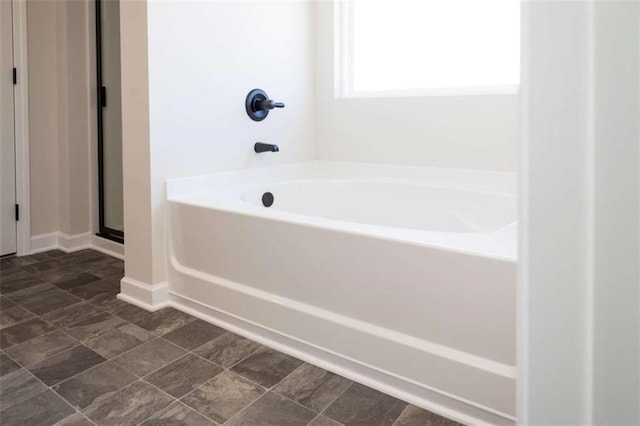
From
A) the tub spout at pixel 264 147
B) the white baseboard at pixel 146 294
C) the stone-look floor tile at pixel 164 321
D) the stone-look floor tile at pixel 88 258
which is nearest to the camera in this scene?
the stone-look floor tile at pixel 164 321

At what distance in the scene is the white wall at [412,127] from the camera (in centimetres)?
222

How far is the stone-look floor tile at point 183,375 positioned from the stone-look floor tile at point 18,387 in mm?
339

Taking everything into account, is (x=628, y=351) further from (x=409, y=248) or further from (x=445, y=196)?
(x=445, y=196)

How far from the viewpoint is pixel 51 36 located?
3002 millimetres

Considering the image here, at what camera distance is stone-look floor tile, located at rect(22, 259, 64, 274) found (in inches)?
106

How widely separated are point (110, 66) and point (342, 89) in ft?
5.13

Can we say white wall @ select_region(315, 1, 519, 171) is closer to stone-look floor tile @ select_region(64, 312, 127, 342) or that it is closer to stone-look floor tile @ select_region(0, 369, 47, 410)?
stone-look floor tile @ select_region(64, 312, 127, 342)

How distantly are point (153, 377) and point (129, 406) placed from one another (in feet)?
0.56

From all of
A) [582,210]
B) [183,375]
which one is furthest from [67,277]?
[582,210]

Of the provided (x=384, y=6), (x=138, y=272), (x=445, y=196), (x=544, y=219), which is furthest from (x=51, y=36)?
(x=544, y=219)

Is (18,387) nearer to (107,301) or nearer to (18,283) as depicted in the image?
(107,301)

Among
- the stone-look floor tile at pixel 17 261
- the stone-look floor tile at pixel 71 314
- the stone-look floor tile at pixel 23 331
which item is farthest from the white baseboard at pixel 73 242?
the stone-look floor tile at pixel 23 331

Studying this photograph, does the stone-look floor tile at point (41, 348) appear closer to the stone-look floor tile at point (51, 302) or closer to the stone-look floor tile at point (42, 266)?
the stone-look floor tile at point (51, 302)

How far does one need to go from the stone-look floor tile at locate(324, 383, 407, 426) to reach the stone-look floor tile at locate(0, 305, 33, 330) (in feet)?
4.86
